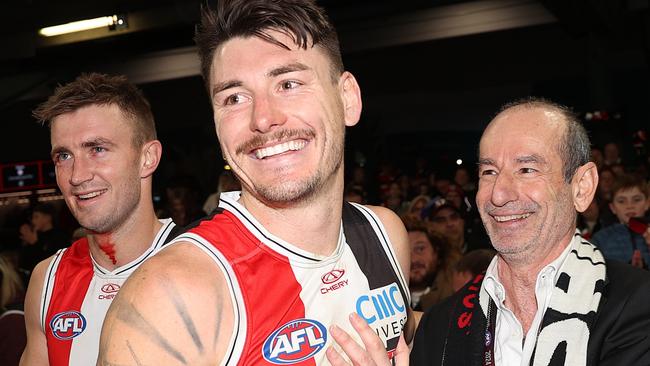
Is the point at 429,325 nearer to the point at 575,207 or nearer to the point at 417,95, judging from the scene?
the point at 575,207

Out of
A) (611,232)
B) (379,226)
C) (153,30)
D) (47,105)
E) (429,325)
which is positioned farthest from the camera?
(153,30)

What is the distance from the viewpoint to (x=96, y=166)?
9.55 ft

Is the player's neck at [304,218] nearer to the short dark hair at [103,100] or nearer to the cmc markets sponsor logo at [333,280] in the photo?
the cmc markets sponsor logo at [333,280]

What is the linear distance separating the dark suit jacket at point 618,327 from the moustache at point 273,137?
108 cm

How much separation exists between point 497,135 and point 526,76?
1446 centimetres

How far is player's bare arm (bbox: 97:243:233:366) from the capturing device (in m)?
1.81

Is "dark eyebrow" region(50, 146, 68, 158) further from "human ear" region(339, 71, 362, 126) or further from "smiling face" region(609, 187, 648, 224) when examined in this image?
"smiling face" region(609, 187, 648, 224)

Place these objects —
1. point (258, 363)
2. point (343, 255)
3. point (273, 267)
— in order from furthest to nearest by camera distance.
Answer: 1. point (343, 255)
2. point (273, 267)
3. point (258, 363)

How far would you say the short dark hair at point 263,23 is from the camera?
7.00 ft

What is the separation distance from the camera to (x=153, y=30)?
40.7 ft

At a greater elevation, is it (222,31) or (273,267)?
(222,31)

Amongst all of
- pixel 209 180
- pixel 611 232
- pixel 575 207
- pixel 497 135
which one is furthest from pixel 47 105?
pixel 209 180

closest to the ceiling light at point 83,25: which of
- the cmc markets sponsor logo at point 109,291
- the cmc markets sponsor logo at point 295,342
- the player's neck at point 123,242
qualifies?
the player's neck at point 123,242

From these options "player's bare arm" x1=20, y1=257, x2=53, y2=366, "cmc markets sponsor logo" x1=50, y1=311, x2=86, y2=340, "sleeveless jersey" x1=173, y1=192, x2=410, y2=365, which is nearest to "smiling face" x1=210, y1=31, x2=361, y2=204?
"sleeveless jersey" x1=173, y1=192, x2=410, y2=365
